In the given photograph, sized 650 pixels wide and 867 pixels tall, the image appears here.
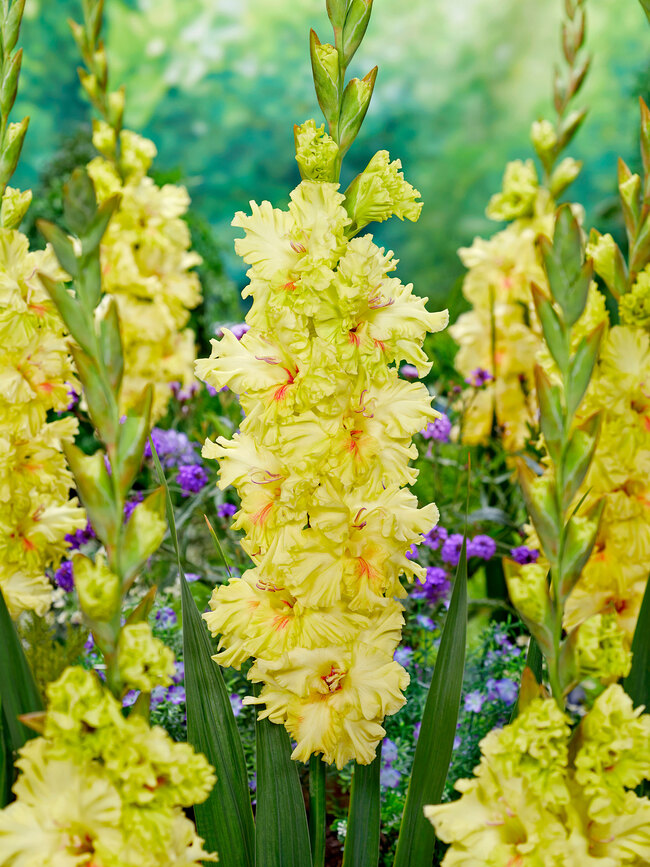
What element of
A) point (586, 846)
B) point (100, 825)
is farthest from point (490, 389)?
point (100, 825)

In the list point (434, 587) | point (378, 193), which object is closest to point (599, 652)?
point (378, 193)

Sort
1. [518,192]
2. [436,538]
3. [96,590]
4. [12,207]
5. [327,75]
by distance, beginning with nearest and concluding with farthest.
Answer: [96,590] → [327,75] → [12,207] → [436,538] → [518,192]

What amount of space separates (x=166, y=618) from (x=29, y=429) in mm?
523

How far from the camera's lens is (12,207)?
1.43m

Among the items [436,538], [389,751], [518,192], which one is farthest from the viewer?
[518,192]

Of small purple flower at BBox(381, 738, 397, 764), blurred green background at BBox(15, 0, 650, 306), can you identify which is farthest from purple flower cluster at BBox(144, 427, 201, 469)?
blurred green background at BBox(15, 0, 650, 306)

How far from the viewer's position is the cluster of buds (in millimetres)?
1062

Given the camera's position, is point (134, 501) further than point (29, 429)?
Yes

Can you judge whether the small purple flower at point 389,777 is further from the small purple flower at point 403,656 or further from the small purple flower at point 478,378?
the small purple flower at point 478,378

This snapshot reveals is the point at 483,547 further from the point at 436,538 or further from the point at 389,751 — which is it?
the point at 389,751

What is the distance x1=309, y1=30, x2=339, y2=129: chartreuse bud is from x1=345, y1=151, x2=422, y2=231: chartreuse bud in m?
0.09

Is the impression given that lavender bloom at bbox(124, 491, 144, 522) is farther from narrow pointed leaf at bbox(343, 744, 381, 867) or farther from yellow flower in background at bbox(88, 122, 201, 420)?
narrow pointed leaf at bbox(343, 744, 381, 867)

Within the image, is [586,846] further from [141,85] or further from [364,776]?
[141,85]

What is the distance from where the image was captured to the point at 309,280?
1.03m
